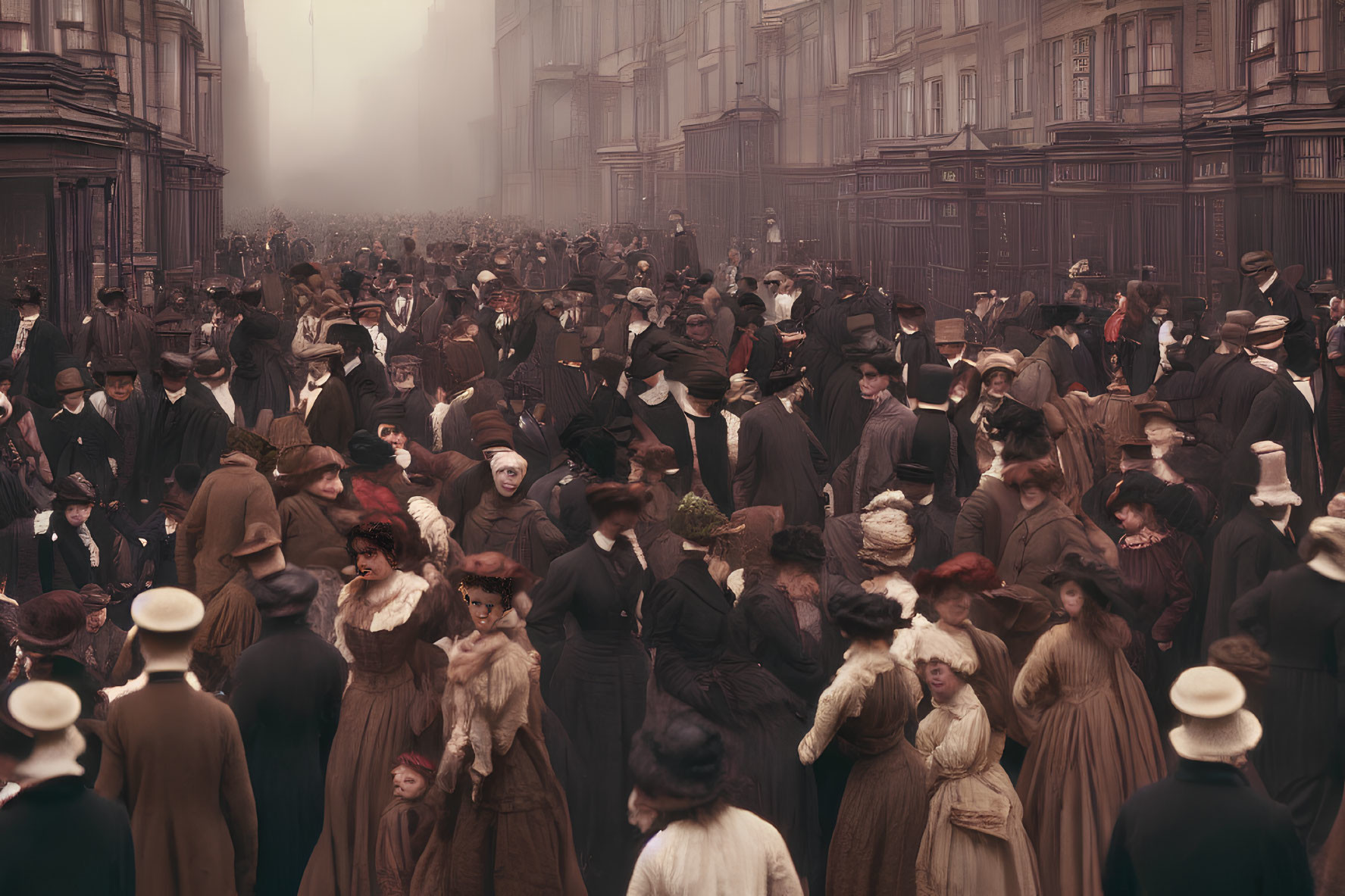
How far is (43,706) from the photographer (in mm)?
3410

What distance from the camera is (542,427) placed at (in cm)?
760

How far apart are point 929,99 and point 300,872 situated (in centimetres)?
1571

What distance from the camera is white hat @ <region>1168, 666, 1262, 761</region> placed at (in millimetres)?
3486

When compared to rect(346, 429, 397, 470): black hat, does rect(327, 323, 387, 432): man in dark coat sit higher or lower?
higher

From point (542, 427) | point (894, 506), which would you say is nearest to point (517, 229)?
point (542, 427)

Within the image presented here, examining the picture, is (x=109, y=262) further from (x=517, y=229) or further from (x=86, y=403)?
(x=517, y=229)

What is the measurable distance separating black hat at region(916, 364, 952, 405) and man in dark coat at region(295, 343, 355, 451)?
305cm

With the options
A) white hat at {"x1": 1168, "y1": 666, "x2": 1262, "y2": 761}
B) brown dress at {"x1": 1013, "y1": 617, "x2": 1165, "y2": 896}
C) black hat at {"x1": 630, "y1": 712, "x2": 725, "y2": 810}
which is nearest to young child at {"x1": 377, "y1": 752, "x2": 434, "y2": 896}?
black hat at {"x1": 630, "y1": 712, "x2": 725, "y2": 810}

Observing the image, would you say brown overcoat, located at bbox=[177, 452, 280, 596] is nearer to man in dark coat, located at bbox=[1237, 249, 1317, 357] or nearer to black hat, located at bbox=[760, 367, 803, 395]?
black hat, located at bbox=[760, 367, 803, 395]

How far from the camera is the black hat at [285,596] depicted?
14.1 ft

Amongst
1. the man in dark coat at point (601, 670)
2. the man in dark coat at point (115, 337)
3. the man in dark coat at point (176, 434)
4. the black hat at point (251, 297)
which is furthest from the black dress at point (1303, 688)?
the man in dark coat at point (115, 337)

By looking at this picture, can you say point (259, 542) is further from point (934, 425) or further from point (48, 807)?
point (934, 425)

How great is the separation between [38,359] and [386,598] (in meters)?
5.90

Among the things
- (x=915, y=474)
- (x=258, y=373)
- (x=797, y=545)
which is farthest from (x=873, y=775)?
(x=258, y=373)
